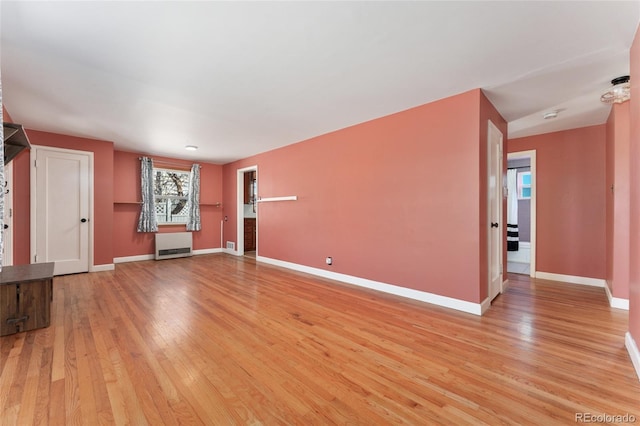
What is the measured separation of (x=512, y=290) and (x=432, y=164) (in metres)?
2.13

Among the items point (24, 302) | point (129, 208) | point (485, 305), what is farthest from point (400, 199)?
point (129, 208)

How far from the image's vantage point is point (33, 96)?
288 centimetres

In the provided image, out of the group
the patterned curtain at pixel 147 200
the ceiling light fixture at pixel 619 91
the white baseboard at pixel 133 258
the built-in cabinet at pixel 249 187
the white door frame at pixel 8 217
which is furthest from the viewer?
the built-in cabinet at pixel 249 187

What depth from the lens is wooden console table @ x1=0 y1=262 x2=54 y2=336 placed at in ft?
7.42

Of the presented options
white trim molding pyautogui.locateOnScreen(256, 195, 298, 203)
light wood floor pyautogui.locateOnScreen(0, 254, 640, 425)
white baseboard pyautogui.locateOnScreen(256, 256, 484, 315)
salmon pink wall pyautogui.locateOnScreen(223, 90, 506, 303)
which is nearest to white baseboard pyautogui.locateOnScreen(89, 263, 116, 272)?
light wood floor pyautogui.locateOnScreen(0, 254, 640, 425)

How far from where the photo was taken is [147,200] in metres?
5.75

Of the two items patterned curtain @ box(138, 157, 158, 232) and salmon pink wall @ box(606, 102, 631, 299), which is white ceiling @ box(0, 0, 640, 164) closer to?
salmon pink wall @ box(606, 102, 631, 299)

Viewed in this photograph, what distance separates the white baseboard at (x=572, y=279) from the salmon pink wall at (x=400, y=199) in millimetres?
2270

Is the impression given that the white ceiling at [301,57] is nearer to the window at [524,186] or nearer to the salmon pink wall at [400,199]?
the salmon pink wall at [400,199]

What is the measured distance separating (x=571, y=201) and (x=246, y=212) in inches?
254

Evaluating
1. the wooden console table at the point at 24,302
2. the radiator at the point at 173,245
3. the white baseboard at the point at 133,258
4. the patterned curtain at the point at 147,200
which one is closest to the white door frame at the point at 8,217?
the wooden console table at the point at 24,302

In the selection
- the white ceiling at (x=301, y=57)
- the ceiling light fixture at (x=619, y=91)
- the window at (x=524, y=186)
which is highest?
the white ceiling at (x=301, y=57)

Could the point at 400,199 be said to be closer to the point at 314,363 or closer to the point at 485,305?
the point at 485,305

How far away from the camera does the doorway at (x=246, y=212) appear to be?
652 cm
